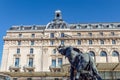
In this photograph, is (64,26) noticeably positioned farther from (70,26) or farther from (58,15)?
(58,15)

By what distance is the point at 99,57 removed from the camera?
5547 cm

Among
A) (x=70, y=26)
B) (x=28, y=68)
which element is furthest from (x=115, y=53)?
(x=28, y=68)

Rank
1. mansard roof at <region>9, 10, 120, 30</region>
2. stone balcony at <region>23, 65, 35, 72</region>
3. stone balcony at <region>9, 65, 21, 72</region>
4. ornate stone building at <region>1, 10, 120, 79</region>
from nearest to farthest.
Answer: stone balcony at <region>9, 65, 21, 72</region>
stone balcony at <region>23, 65, 35, 72</region>
ornate stone building at <region>1, 10, 120, 79</region>
mansard roof at <region>9, 10, 120, 30</region>

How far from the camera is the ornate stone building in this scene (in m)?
55.3

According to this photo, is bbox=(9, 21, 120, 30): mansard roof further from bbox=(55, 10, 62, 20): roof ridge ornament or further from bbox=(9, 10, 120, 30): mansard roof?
bbox=(55, 10, 62, 20): roof ridge ornament

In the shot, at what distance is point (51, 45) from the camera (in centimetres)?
5688

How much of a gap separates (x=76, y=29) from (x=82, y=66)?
150 feet

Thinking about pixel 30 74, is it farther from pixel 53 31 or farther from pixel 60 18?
pixel 60 18

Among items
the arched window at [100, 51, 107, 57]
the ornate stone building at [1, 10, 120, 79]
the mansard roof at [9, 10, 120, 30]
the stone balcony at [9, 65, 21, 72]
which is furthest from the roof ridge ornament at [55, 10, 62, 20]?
the stone balcony at [9, 65, 21, 72]

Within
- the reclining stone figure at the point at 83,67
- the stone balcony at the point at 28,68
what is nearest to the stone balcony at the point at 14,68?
the stone balcony at the point at 28,68

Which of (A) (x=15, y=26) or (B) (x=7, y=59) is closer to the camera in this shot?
(B) (x=7, y=59)

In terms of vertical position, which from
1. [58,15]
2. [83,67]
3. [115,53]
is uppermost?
[58,15]

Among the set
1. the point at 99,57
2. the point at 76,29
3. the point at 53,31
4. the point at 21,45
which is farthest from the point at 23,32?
the point at 99,57

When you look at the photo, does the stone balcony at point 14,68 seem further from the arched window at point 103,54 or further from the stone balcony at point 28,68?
the arched window at point 103,54
